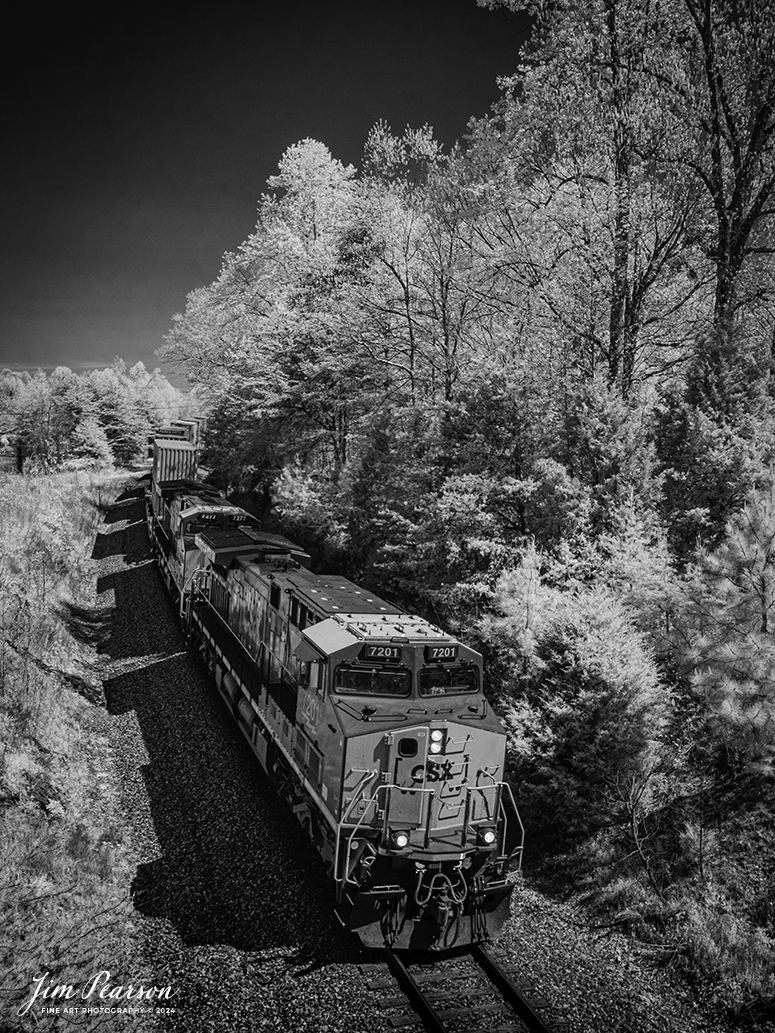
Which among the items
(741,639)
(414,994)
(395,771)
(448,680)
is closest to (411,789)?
(395,771)

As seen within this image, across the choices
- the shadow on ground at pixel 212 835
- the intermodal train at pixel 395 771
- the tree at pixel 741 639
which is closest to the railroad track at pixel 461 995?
the intermodal train at pixel 395 771

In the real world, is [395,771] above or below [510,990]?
above

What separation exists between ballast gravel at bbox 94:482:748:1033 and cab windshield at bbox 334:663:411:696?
3060mm

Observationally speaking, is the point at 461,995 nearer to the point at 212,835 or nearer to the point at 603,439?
the point at 212,835

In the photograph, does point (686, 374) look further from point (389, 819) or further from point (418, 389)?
point (389, 819)

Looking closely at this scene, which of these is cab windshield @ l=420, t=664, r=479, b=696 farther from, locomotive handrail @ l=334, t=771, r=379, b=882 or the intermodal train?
locomotive handrail @ l=334, t=771, r=379, b=882

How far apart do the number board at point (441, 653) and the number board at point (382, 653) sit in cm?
43

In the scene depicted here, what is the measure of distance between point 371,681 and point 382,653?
16.5 inches

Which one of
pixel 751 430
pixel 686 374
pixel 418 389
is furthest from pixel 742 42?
pixel 418 389

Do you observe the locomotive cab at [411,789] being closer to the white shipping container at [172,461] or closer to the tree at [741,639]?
the tree at [741,639]

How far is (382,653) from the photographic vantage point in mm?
9422

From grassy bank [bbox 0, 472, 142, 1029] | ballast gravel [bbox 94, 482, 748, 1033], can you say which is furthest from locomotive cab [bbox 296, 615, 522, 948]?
grassy bank [bbox 0, 472, 142, 1029]

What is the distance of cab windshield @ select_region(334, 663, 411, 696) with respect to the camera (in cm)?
934

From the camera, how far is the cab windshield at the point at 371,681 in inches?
368
